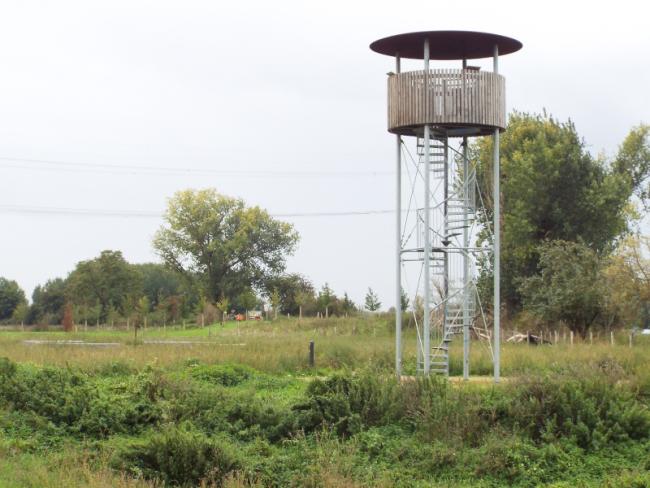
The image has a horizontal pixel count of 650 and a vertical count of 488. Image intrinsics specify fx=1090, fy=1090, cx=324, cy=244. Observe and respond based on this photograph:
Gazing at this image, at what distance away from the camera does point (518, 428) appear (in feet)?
70.5

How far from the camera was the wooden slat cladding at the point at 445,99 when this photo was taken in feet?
90.2

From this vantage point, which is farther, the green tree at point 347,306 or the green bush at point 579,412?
the green tree at point 347,306

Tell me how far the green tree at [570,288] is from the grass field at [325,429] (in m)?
22.8

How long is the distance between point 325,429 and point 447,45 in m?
11.7

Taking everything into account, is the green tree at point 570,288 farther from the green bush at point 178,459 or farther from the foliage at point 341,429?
the green bush at point 178,459

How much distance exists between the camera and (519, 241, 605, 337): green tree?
5103 cm

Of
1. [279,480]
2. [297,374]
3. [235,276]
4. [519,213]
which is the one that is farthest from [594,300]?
[235,276]

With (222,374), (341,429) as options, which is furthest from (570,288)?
(341,429)

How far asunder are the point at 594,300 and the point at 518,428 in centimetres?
3081

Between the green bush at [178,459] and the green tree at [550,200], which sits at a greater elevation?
the green tree at [550,200]

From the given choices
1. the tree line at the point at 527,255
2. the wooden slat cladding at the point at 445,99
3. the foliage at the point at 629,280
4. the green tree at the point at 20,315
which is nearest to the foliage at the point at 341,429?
the wooden slat cladding at the point at 445,99

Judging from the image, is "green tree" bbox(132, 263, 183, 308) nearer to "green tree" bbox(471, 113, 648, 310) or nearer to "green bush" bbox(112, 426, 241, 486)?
"green tree" bbox(471, 113, 648, 310)

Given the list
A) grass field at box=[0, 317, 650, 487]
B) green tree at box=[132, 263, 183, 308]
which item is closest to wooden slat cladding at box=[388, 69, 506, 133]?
grass field at box=[0, 317, 650, 487]

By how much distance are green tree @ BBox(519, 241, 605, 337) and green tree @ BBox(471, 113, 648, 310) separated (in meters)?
4.42
